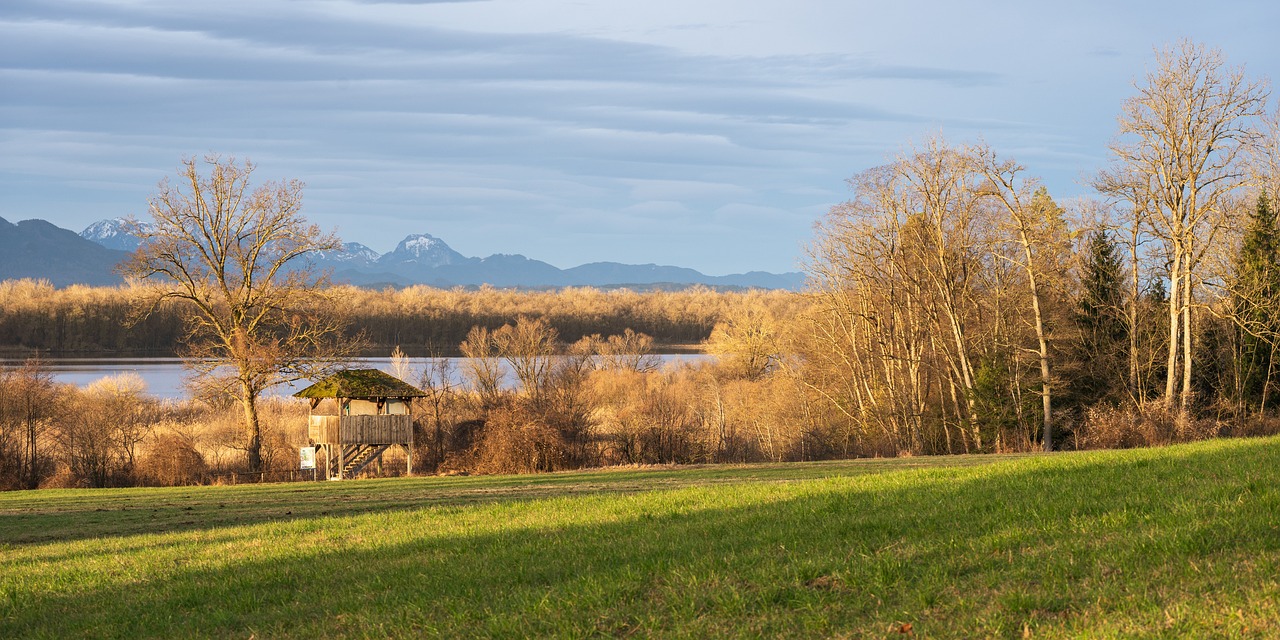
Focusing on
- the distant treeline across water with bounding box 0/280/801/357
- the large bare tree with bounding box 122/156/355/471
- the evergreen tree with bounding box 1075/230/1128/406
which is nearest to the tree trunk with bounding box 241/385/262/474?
the large bare tree with bounding box 122/156/355/471

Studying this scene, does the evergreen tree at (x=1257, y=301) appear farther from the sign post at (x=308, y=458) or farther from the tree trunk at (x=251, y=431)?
the tree trunk at (x=251, y=431)

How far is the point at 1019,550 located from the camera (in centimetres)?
847

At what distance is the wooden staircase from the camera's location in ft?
155

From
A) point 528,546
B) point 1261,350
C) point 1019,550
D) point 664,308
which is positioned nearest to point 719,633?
point 1019,550

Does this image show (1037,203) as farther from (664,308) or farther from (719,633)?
(664,308)

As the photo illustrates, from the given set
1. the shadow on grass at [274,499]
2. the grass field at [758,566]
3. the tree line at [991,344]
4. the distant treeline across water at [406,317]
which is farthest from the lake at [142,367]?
the grass field at [758,566]

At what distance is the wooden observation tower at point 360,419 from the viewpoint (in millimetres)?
46781

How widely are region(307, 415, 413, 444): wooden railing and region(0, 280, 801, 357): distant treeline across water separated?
2136 inches

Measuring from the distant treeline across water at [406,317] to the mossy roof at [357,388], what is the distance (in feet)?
176

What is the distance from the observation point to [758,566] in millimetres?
8875

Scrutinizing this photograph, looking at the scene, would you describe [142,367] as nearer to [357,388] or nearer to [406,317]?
[406,317]

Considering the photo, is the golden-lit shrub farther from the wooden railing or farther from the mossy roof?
the mossy roof

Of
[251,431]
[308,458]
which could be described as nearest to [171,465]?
[251,431]

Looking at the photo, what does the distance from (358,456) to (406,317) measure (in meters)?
106
